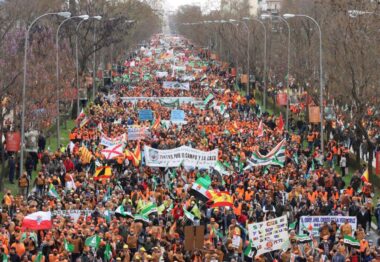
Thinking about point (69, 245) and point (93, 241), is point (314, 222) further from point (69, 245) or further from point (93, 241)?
point (69, 245)

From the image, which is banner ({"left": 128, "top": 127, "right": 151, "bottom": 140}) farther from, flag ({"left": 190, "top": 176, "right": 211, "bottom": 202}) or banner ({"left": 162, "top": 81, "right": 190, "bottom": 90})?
banner ({"left": 162, "top": 81, "right": 190, "bottom": 90})

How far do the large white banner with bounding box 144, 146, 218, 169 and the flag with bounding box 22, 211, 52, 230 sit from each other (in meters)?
8.75

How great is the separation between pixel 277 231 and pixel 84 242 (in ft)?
12.9

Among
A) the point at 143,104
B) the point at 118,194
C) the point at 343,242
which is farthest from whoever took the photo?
the point at 143,104

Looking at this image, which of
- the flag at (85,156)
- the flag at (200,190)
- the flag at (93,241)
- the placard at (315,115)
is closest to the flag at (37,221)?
the flag at (93,241)

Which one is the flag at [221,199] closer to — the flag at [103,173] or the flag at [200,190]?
the flag at [200,190]

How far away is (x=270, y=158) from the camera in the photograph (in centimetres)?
3034

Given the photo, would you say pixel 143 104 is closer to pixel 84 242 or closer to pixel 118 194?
pixel 118 194

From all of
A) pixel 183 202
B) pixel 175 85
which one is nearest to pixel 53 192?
pixel 183 202

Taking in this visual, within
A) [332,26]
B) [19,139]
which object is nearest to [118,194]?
[19,139]

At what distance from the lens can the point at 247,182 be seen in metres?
26.8

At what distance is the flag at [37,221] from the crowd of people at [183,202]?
0.23m

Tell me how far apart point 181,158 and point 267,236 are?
9673 mm

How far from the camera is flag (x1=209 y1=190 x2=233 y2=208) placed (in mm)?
23641
